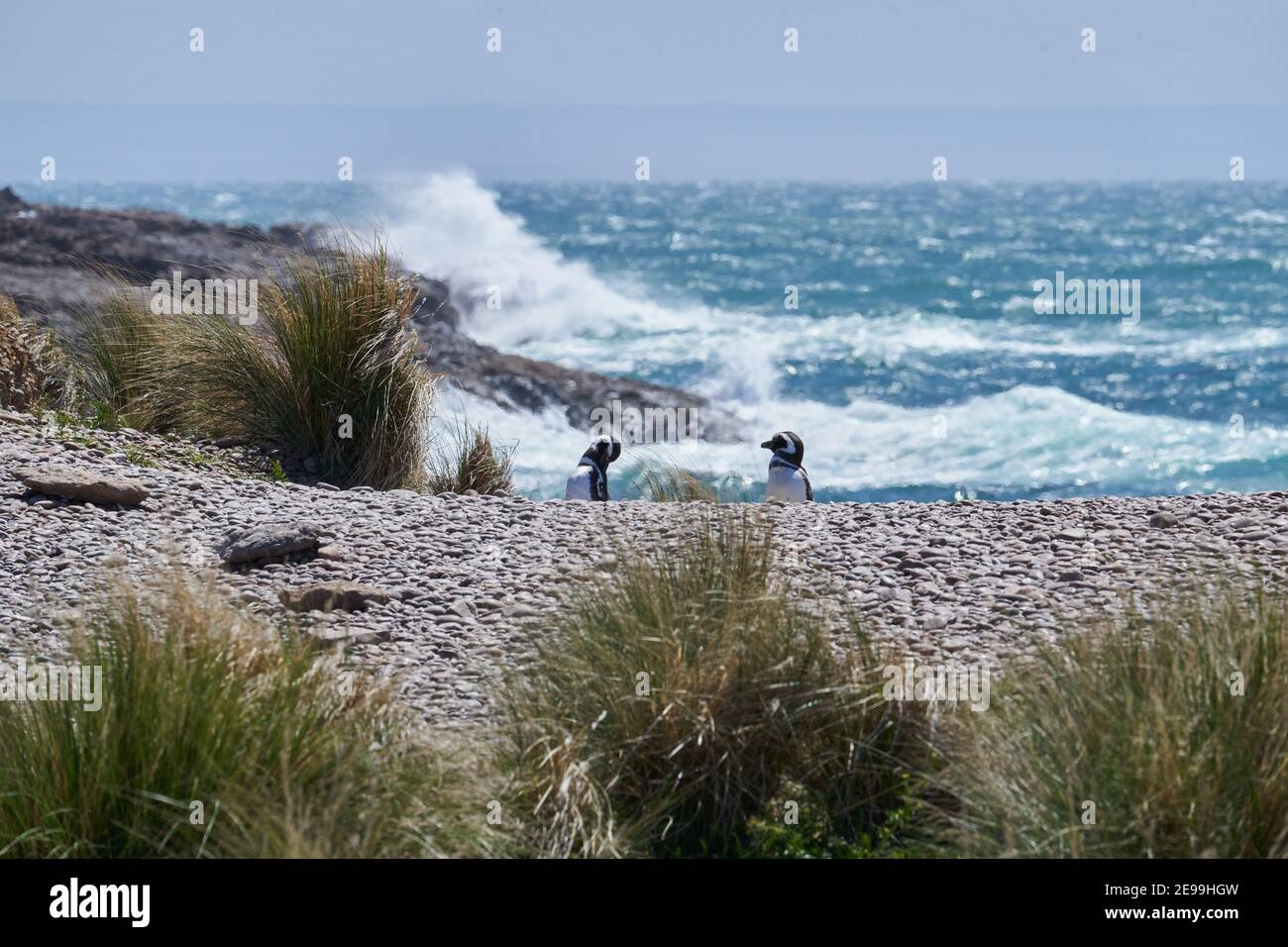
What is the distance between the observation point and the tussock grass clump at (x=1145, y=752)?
9.33ft

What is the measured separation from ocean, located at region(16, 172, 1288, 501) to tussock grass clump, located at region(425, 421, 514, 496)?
1.01 metres

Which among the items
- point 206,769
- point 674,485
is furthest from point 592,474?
point 206,769

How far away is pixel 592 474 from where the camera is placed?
807cm

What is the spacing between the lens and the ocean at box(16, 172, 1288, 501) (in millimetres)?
15094

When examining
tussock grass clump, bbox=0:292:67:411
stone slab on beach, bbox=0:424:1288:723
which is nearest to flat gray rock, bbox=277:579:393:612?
stone slab on beach, bbox=0:424:1288:723

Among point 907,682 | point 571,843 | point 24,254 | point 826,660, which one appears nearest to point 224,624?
point 571,843

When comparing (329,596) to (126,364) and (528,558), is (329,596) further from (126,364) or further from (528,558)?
(126,364)

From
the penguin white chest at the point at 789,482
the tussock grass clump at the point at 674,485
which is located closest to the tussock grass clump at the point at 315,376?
the tussock grass clump at the point at 674,485

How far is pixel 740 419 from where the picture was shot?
17.8m

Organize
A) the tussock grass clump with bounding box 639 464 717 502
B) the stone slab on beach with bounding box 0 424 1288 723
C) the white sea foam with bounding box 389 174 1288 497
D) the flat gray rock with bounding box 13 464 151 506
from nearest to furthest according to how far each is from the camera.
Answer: the stone slab on beach with bounding box 0 424 1288 723, the tussock grass clump with bounding box 639 464 717 502, the flat gray rock with bounding box 13 464 151 506, the white sea foam with bounding box 389 174 1288 497

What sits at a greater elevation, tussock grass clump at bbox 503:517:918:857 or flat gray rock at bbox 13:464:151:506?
flat gray rock at bbox 13:464:151:506

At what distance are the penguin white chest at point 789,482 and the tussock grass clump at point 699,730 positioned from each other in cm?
403

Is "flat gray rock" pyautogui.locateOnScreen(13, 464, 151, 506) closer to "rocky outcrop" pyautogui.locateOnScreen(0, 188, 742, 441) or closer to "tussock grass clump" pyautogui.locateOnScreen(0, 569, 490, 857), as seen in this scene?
"tussock grass clump" pyautogui.locateOnScreen(0, 569, 490, 857)

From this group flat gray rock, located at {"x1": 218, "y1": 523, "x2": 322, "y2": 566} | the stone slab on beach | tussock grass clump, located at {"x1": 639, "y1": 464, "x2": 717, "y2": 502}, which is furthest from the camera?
tussock grass clump, located at {"x1": 639, "y1": 464, "x2": 717, "y2": 502}
